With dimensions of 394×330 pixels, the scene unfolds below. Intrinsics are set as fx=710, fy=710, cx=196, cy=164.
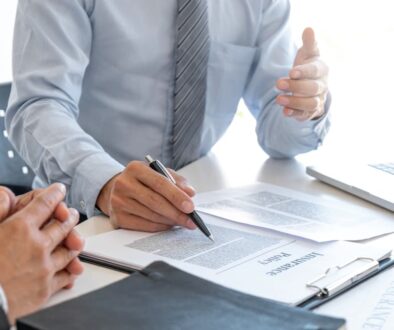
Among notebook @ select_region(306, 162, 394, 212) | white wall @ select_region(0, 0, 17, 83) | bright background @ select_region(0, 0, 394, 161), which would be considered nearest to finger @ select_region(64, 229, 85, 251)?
notebook @ select_region(306, 162, 394, 212)

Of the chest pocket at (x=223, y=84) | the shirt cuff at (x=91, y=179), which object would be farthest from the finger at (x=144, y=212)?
the chest pocket at (x=223, y=84)

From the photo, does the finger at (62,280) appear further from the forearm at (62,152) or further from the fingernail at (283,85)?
the fingernail at (283,85)

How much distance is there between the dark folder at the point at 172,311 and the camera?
1.97 feet

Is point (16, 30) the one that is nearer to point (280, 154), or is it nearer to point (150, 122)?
point (150, 122)

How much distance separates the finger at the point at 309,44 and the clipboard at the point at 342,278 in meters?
0.54

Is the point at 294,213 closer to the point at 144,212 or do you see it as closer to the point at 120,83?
the point at 144,212

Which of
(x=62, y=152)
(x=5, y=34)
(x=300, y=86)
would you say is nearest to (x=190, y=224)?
(x=62, y=152)

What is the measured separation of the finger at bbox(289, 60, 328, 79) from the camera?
123 cm

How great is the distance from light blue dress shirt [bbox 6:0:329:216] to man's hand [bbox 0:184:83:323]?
29cm

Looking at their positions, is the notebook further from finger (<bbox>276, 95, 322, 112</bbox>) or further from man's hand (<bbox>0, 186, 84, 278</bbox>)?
man's hand (<bbox>0, 186, 84, 278</bbox>)

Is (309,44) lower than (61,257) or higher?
higher

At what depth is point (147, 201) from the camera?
38.3 inches

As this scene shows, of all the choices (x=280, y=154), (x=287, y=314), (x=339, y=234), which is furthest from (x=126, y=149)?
(x=287, y=314)

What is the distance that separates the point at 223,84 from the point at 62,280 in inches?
31.1
